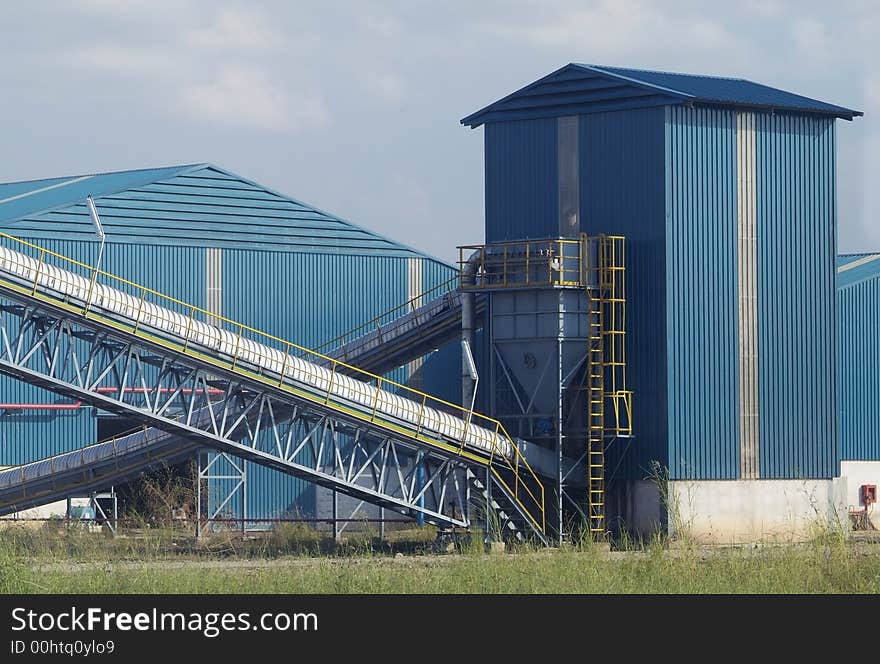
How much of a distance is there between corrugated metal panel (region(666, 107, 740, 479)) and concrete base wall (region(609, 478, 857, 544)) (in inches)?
20.2

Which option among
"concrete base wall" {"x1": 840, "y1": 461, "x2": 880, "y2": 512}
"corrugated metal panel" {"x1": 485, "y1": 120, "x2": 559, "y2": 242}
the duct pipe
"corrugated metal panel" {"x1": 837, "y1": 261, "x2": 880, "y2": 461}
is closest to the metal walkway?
the duct pipe

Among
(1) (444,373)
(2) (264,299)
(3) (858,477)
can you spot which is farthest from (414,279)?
(3) (858,477)

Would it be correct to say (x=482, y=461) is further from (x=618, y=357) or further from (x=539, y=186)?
(x=539, y=186)

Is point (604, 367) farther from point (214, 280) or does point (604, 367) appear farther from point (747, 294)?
point (214, 280)

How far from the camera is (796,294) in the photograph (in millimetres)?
45812

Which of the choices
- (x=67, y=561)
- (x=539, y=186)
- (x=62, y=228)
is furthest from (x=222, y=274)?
(x=67, y=561)

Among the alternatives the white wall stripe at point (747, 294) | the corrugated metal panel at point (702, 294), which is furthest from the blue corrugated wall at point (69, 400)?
the white wall stripe at point (747, 294)

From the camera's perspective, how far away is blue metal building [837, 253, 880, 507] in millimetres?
55875

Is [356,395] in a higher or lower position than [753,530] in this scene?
higher

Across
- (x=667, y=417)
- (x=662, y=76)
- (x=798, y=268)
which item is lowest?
(x=667, y=417)

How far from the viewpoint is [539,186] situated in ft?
152

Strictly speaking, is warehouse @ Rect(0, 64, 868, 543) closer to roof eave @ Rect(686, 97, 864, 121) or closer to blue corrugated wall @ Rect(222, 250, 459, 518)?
roof eave @ Rect(686, 97, 864, 121)
